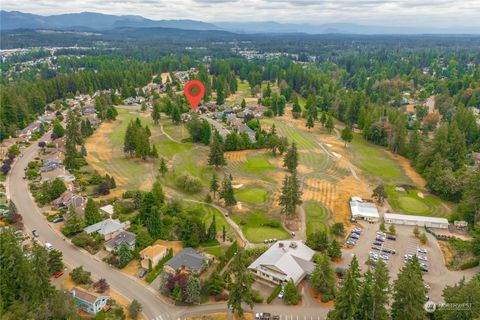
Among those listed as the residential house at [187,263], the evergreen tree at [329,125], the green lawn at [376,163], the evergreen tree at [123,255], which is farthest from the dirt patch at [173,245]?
the evergreen tree at [329,125]

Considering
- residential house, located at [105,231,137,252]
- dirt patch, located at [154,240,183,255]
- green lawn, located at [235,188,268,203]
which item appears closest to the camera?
residential house, located at [105,231,137,252]

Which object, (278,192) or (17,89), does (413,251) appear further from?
(17,89)

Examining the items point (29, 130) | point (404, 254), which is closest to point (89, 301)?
point (404, 254)

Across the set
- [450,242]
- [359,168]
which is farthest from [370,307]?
[359,168]

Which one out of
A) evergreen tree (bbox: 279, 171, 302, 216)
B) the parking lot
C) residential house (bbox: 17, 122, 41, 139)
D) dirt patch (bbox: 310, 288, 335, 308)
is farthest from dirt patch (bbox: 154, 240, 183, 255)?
residential house (bbox: 17, 122, 41, 139)

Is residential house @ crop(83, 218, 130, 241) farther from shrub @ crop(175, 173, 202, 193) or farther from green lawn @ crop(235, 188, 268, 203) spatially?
green lawn @ crop(235, 188, 268, 203)

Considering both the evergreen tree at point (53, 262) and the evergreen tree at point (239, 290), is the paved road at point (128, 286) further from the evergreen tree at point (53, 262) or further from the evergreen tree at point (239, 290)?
the evergreen tree at point (239, 290)
